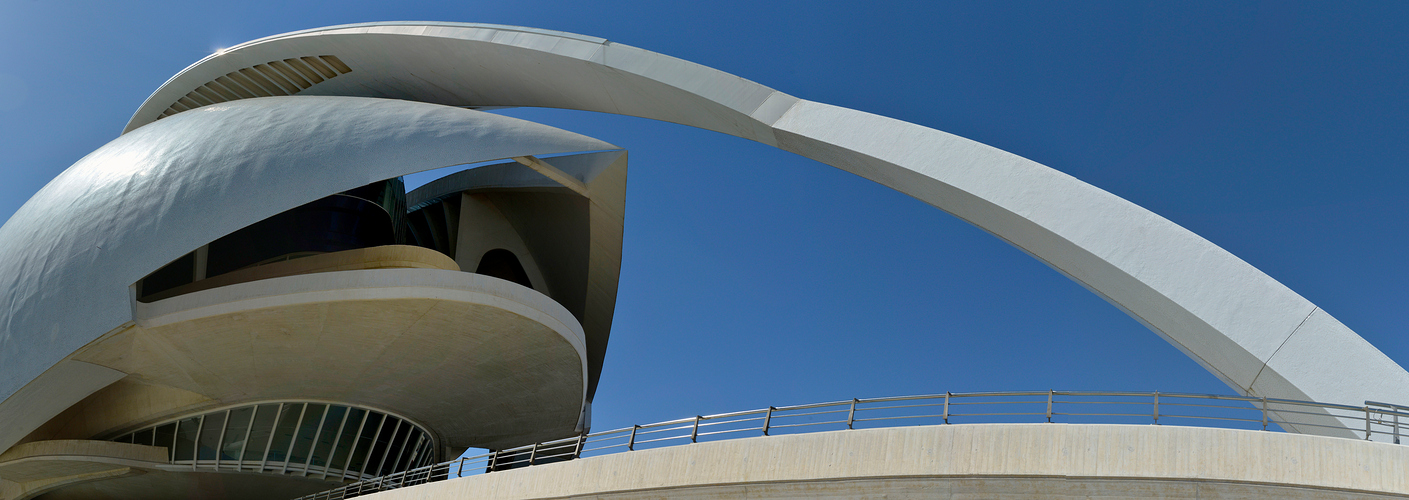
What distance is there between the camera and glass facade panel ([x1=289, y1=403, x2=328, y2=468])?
20.4 metres

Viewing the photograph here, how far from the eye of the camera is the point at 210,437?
20000 mm

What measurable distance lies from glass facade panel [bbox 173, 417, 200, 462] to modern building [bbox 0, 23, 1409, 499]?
5 centimetres

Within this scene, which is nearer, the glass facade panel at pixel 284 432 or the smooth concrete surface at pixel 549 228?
A: the glass facade panel at pixel 284 432

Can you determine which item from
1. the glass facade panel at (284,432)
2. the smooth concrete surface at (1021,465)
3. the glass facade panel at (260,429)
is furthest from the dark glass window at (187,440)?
the smooth concrete surface at (1021,465)

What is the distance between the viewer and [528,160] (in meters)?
19.5

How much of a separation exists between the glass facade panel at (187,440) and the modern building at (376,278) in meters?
0.05

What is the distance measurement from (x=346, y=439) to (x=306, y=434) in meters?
0.98

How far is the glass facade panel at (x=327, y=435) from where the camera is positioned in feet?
67.9

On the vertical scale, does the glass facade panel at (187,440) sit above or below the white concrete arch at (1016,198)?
below

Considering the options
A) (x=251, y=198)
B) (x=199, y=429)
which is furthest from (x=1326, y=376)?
(x=199, y=429)

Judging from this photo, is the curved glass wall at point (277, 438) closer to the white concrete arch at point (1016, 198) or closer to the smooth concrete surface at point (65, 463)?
the smooth concrete surface at point (65, 463)

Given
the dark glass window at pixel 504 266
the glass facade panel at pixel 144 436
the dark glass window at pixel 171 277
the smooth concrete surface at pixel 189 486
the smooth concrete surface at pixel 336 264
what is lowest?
the smooth concrete surface at pixel 189 486

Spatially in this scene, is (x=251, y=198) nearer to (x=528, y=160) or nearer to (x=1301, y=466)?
(x=528, y=160)

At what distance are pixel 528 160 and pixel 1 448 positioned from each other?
472 inches
